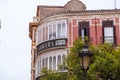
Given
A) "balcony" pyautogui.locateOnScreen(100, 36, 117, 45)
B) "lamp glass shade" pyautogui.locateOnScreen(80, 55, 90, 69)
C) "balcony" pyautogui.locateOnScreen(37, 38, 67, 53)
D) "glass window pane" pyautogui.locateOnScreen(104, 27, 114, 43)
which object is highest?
"glass window pane" pyautogui.locateOnScreen(104, 27, 114, 43)

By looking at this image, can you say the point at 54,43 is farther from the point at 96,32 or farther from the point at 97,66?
the point at 97,66

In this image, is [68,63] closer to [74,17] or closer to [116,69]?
[116,69]

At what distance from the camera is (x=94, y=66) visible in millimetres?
26500

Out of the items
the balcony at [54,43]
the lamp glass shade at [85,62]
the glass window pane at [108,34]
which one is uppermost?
the glass window pane at [108,34]

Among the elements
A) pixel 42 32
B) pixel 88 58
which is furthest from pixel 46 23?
pixel 88 58

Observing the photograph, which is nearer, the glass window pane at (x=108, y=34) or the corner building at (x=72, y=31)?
the glass window pane at (x=108, y=34)

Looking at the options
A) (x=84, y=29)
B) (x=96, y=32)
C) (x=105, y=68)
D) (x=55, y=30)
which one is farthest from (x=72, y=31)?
(x=105, y=68)

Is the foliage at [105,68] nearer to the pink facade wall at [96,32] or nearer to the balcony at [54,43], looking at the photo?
the pink facade wall at [96,32]

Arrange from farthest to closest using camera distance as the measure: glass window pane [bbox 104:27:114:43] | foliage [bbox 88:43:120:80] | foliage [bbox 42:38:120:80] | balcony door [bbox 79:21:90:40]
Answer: balcony door [bbox 79:21:90:40] < glass window pane [bbox 104:27:114:43] < foliage [bbox 42:38:120:80] < foliage [bbox 88:43:120:80]

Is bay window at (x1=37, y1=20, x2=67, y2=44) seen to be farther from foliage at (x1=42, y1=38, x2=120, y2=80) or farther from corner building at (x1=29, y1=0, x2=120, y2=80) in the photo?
foliage at (x1=42, y1=38, x2=120, y2=80)

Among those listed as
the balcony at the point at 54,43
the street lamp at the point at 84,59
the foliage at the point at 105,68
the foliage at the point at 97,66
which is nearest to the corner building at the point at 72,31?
the balcony at the point at 54,43

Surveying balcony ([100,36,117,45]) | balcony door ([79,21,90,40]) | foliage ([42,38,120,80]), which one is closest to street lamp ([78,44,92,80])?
foliage ([42,38,120,80])

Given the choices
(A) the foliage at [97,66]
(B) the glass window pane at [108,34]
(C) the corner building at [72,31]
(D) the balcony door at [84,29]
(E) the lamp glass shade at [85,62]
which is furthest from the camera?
(D) the balcony door at [84,29]

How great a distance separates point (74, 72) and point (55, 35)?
18.3 m
